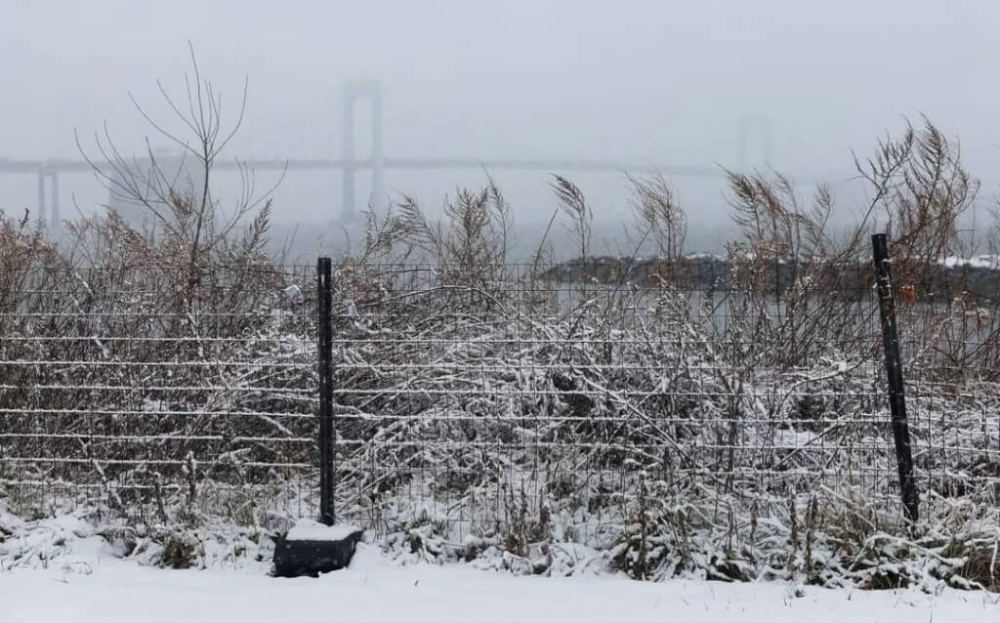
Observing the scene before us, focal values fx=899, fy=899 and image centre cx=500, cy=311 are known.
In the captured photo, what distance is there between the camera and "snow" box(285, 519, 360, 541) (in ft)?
13.7

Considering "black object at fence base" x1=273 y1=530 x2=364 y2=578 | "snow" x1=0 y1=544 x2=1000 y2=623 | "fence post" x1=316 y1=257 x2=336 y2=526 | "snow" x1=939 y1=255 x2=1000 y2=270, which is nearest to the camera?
"snow" x1=0 y1=544 x2=1000 y2=623

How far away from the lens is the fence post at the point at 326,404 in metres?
4.35

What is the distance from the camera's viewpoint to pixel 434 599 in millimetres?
3822

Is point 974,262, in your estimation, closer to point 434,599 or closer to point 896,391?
point 896,391

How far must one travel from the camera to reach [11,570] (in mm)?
4141

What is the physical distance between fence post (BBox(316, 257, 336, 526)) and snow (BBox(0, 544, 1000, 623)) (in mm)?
402

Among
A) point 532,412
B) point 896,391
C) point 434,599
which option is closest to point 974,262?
point 896,391

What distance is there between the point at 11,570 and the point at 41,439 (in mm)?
1062

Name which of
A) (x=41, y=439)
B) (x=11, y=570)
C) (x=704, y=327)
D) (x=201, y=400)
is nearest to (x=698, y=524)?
(x=704, y=327)

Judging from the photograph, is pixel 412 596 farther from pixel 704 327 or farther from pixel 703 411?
pixel 704 327

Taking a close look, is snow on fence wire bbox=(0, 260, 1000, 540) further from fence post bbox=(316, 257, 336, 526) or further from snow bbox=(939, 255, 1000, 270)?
snow bbox=(939, 255, 1000, 270)

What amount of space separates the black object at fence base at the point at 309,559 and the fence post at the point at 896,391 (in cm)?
261

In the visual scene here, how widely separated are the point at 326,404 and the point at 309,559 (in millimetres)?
725

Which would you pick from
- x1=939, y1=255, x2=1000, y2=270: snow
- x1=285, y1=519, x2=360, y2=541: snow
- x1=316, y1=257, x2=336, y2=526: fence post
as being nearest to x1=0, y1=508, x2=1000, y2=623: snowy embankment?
x1=285, y1=519, x2=360, y2=541: snow
